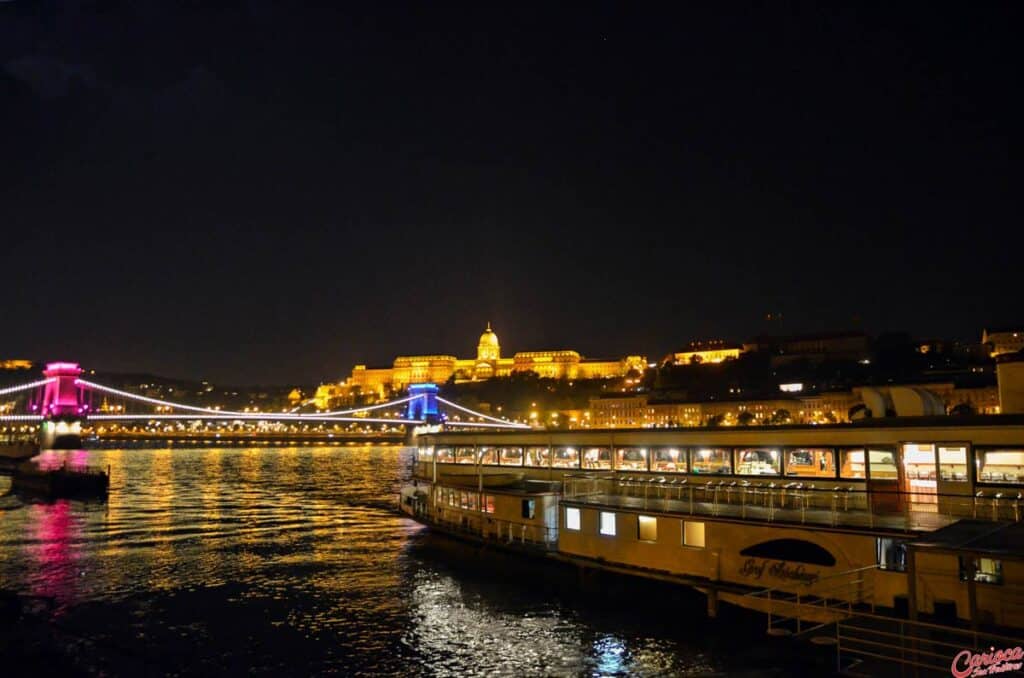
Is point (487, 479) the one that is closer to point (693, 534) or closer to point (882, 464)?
point (693, 534)

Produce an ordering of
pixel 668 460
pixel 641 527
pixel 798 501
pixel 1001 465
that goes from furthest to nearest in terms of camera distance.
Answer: pixel 668 460, pixel 641 527, pixel 798 501, pixel 1001 465

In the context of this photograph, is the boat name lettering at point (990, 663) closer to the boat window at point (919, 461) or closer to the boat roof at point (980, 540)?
the boat roof at point (980, 540)

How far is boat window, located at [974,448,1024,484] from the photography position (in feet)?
59.2

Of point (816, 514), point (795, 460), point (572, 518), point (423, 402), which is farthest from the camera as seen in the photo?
point (423, 402)

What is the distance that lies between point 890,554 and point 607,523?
7.78 meters

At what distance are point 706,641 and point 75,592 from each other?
62.5ft

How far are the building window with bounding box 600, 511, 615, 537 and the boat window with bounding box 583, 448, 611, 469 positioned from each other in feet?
18.7

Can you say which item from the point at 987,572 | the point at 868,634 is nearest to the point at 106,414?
the point at 868,634

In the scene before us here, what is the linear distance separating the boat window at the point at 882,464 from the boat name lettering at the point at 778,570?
4001mm

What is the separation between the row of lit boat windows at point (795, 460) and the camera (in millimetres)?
18547

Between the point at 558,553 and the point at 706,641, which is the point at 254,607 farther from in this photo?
the point at 706,641

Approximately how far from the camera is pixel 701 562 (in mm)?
20047

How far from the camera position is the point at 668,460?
85.4ft

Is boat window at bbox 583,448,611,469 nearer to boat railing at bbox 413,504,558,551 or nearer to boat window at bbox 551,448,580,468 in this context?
boat window at bbox 551,448,580,468
